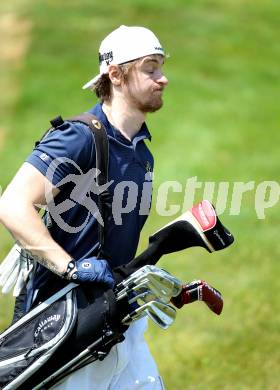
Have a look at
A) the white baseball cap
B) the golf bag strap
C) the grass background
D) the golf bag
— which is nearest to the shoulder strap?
the golf bag strap

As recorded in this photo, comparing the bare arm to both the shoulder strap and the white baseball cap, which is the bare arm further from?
the white baseball cap

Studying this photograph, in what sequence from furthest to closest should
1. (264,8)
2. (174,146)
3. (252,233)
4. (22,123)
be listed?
(264,8) → (22,123) → (174,146) → (252,233)

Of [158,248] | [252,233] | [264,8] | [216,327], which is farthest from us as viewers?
[264,8]

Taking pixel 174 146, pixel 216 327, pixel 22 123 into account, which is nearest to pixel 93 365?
pixel 216 327

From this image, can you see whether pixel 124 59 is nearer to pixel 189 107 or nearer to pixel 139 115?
pixel 139 115

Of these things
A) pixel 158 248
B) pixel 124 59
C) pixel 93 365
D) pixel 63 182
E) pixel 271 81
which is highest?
pixel 124 59

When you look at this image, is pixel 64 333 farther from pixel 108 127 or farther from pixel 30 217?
pixel 108 127

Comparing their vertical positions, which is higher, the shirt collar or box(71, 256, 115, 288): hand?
the shirt collar

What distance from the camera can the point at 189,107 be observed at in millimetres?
16016

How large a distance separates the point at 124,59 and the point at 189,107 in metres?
10.6

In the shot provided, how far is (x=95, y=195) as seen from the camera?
17.3 feet

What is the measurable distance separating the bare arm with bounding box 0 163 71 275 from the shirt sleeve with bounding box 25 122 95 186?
47mm

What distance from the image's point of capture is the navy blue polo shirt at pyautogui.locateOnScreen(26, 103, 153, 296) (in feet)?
16.8

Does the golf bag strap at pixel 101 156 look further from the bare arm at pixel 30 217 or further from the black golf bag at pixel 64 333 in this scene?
the bare arm at pixel 30 217
